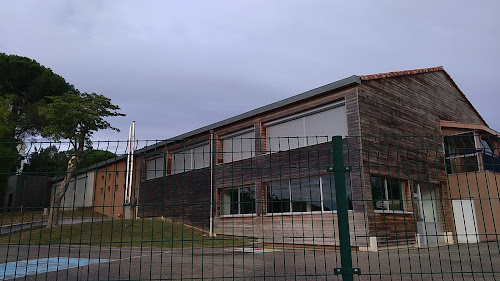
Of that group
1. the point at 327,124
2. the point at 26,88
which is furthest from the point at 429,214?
the point at 26,88

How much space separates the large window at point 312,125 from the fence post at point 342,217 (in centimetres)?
826

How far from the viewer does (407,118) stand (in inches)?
577

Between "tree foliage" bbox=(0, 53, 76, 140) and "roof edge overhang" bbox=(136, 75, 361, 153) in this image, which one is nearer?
"roof edge overhang" bbox=(136, 75, 361, 153)

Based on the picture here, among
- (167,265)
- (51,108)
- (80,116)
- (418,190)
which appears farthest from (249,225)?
(51,108)

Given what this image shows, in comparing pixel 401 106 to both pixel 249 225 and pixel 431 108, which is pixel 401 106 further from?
pixel 249 225

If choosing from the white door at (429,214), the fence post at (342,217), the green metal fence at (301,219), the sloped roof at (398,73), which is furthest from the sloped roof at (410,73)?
the fence post at (342,217)

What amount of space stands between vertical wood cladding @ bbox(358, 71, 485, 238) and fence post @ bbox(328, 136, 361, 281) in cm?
709

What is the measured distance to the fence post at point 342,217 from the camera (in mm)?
3568

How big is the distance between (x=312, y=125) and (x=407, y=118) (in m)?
4.02

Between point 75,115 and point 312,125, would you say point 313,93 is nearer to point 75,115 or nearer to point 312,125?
point 312,125

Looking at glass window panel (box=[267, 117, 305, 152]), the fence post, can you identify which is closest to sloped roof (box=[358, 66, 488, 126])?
glass window panel (box=[267, 117, 305, 152])

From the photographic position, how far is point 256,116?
15977mm

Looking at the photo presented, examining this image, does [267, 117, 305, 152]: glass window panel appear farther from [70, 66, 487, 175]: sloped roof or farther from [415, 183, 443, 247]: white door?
[415, 183, 443, 247]: white door

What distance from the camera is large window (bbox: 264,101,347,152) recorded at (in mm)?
12977
